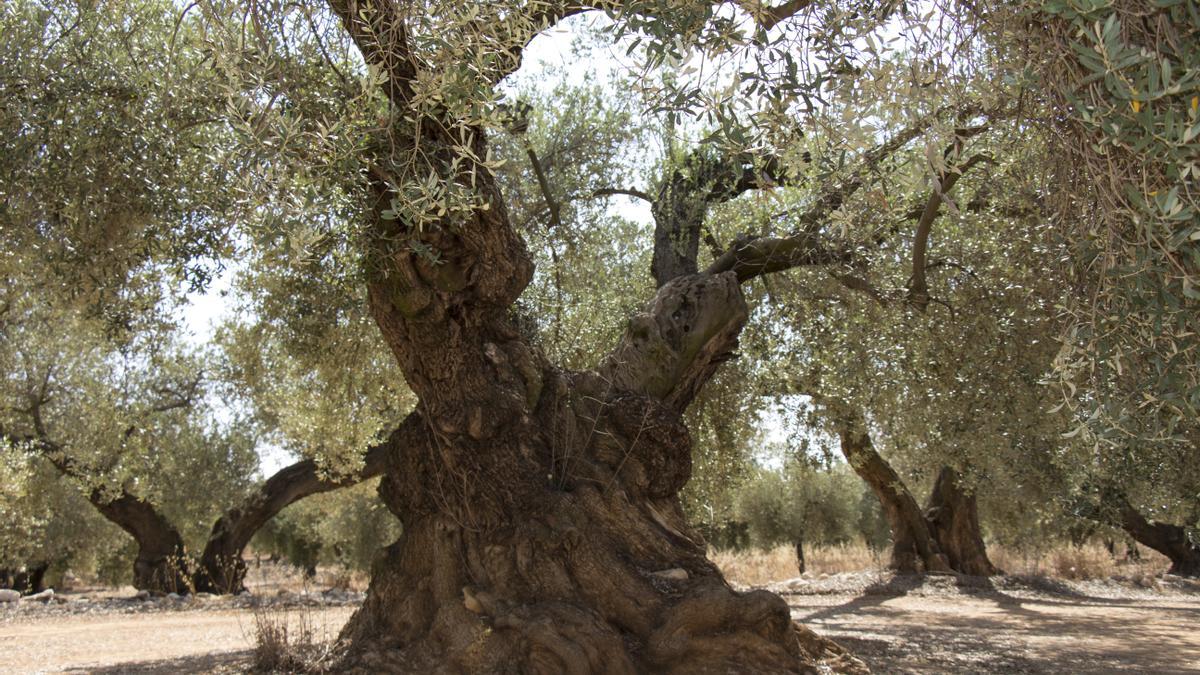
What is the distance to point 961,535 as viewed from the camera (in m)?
16.8

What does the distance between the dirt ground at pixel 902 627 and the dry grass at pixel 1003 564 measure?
1207 millimetres

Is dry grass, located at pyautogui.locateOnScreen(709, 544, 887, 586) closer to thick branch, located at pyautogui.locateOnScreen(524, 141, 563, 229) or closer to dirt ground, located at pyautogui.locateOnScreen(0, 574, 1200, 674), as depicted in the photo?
dirt ground, located at pyautogui.locateOnScreen(0, 574, 1200, 674)

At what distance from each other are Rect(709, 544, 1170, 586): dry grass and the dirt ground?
47.5 inches

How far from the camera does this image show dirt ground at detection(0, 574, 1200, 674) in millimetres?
7625

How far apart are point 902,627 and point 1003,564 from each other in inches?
396

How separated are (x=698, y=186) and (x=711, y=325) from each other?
111 inches

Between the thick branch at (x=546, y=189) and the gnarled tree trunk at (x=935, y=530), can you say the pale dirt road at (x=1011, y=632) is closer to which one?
the gnarled tree trunk at (x=935, y=530)

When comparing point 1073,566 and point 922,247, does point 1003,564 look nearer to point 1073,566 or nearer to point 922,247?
point 1073,566

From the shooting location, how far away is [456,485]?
21.5 ft

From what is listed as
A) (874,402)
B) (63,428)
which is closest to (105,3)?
(874,402)

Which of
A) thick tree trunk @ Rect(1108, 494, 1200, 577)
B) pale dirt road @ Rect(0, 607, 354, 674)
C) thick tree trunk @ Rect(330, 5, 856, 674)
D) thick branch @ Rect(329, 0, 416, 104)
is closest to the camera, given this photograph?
thick branch @ Rect(329, 0, 416, 104)

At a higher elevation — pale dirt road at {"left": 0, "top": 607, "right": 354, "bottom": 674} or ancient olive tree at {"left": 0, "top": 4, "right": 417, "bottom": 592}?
ancient olive tree at {"left": 0, "top": 4, "right": 417, "bottom": 592}

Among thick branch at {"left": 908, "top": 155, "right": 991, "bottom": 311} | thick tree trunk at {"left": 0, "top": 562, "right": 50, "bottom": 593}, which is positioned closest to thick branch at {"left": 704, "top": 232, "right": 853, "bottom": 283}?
thick branch at {"left": 908, "top": 155, "right": 991, "bottom": 311}

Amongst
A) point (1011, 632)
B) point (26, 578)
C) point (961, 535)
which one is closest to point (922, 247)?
point (1011, 632)
